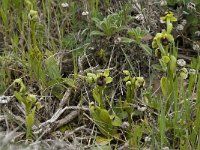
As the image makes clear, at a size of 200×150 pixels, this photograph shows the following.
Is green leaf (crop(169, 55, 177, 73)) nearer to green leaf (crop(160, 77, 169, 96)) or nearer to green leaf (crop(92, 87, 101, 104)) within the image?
green leaf (crop(160, 77, 169, 96))

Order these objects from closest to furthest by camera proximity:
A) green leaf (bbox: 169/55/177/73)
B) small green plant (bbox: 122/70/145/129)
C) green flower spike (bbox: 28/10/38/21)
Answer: green leaf (bbox: 169/55/177/73), small green plant (bbox: 122/70/145/129), green flower spike (bbox: 28/10/38/21)

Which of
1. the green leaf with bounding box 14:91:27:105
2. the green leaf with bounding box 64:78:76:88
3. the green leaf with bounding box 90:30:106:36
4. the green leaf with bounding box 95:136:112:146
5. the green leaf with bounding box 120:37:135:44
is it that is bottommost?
the green leaf with bounding box 95:136:112:146

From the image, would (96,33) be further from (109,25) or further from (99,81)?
(99,81)

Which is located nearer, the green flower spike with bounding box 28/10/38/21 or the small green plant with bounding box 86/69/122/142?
the small green plant with bounding box 86/69/122/142

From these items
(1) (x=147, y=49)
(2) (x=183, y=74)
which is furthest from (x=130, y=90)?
(1) (x=147, y=49)

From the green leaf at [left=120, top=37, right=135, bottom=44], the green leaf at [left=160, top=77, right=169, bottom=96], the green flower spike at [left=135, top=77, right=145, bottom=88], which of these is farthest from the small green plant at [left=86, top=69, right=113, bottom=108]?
the green leaf at [left=120, top=37, right=135, bottom=44]

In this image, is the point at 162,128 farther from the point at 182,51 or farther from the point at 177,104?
the point at 182,51

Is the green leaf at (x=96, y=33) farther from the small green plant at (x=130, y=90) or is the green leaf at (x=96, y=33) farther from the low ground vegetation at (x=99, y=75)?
the small green plant at (x=130, y=90)

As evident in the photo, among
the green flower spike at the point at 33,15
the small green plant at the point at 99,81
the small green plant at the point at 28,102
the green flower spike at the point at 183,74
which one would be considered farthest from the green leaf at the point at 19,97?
the green flower spike at the point at 183,74

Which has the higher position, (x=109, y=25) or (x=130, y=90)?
(x=109, y=25)

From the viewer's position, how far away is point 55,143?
2.07 m

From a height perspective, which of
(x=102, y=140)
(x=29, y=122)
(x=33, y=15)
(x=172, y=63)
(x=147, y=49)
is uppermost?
(x=33, y=15)

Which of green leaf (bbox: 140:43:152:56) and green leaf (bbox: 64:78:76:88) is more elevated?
green leaf (bbox: 140:43:152:56)

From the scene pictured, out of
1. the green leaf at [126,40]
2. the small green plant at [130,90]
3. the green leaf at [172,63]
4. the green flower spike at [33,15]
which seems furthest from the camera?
the green leaf at [126,40]
